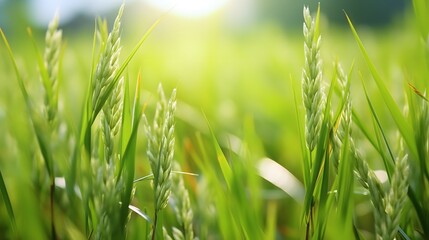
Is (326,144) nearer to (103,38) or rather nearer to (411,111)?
(411,111)

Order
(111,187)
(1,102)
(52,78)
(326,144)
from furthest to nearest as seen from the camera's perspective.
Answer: (1,102) → (52,78) → (326,144) → (111,187)

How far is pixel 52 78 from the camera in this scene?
77 centimetres

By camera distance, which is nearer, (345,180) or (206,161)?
(345,180)

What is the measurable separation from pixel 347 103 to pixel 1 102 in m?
1.59

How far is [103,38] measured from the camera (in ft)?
2.36

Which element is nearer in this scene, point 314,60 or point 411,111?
point 314,60

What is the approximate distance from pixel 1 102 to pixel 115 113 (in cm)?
145

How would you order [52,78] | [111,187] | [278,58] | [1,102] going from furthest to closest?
[278,58] < [1,102] < [52,78] < [111,187]

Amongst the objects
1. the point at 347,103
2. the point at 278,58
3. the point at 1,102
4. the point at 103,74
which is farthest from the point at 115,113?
the point at 278,58

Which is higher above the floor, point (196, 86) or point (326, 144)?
point (326, 144)

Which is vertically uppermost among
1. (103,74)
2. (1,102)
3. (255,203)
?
(103,74)

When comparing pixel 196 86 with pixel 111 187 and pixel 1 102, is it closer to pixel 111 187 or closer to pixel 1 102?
pixel 1 102

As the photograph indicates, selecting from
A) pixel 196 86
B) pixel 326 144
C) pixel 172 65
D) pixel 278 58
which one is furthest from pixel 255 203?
pixel 172 65

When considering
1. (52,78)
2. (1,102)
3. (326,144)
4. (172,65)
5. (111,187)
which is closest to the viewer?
(111,187)
